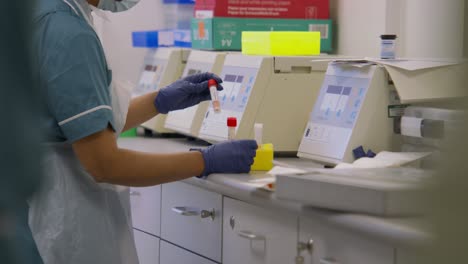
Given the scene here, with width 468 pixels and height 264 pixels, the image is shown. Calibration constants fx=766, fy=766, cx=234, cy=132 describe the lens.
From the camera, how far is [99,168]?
173cm

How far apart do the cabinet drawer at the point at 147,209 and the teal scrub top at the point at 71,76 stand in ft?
2.72

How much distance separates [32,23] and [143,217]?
2.21m

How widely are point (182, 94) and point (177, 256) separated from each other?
528 millimetres

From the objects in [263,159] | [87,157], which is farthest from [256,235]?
[87,157]

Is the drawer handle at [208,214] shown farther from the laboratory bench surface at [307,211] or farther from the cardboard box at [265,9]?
the cardboard box at [265,9]

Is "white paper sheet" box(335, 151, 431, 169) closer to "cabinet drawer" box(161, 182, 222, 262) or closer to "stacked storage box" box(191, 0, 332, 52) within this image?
"cabinet drawer" box(161, 182, 222, 262)

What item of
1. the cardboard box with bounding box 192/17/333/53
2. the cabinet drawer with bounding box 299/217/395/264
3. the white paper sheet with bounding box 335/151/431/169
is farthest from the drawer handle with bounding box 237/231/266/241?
the cardboard box with bounding box 192/17/333/53

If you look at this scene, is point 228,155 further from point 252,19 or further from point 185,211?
point 252,19

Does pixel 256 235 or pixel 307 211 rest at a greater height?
pixel 307 211

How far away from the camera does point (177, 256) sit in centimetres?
238

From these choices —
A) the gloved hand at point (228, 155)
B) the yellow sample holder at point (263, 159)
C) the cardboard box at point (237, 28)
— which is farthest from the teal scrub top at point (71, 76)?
the cardboard box at point (237, 28)

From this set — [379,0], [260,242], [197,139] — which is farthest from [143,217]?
[379,0]

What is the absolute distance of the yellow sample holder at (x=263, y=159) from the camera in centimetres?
199

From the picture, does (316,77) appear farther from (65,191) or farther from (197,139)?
(65,191)
